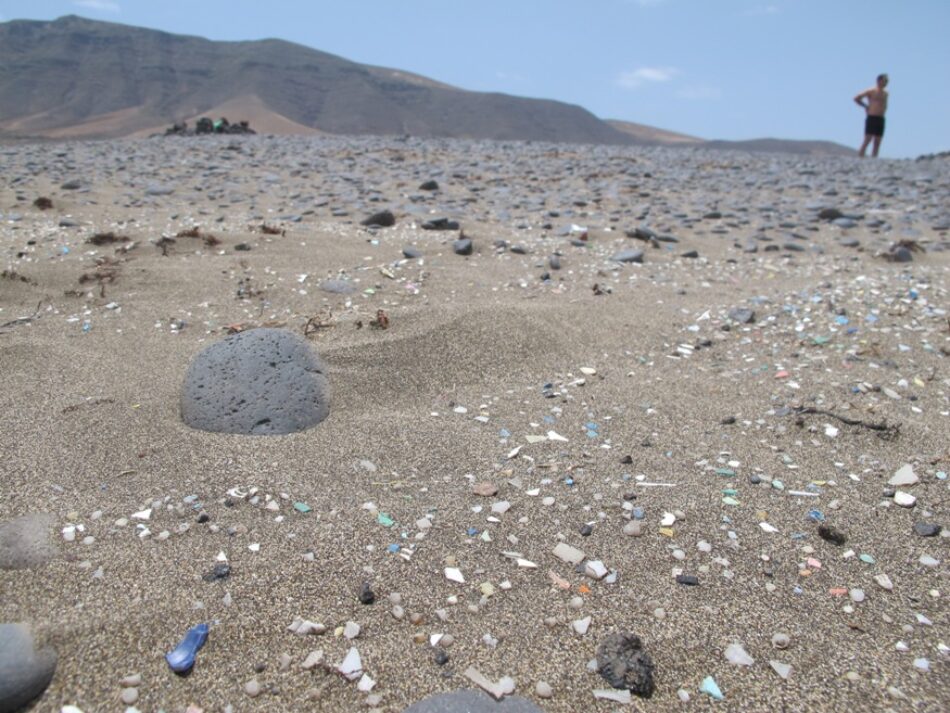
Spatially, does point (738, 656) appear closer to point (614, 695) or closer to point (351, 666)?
point (614, 695)

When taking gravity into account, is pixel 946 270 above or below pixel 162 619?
above

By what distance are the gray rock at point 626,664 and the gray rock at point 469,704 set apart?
0.19 m

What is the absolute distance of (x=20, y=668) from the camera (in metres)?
1.46

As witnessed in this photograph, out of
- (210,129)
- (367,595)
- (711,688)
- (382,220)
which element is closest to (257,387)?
(367,595)

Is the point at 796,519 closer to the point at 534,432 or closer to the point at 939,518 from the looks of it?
the point at 939,518

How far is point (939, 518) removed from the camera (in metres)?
2.10

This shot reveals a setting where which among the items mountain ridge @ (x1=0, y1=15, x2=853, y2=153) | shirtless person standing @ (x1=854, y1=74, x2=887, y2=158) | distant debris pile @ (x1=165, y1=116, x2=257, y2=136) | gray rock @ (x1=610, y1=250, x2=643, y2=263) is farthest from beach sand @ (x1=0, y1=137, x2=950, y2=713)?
mountain ridge @ (x1=0, y1=15, x2=853, y2=153)

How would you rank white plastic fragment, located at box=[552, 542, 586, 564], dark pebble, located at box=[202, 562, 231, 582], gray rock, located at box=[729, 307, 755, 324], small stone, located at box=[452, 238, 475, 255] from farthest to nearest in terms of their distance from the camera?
small stone, located at box=[452, 238, 475, 255], gray rock, located at box=[729, 307, 755, 324], white plastic fragment, located at box=[552, 542, 586, 564], dark pebble, located at box=[202, 562, 231, 582]

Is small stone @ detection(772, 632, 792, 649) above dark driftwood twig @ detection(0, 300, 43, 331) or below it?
below

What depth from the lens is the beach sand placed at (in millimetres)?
1595

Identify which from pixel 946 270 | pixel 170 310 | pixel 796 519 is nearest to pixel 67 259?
pixel 170 310

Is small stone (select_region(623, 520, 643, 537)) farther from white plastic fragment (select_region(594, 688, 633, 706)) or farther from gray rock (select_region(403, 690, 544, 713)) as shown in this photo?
gray rock (select_region(403, 690, 544, 713))

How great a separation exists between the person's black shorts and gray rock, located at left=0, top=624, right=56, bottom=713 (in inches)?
504

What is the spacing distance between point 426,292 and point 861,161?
963 cm
